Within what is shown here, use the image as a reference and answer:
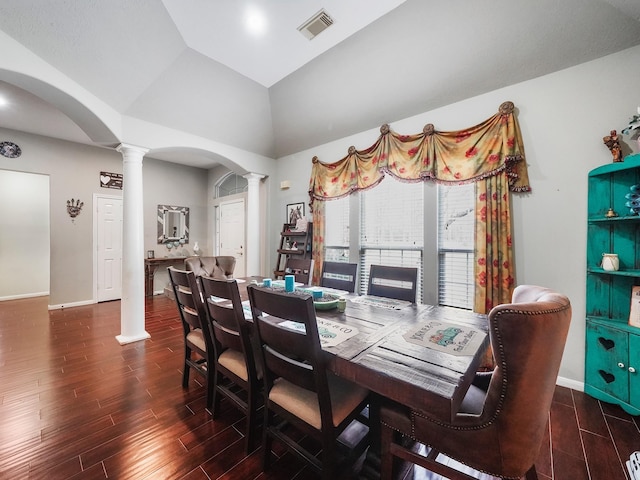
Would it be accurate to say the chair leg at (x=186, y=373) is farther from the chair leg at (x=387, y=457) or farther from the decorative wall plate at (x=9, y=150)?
the decorative wall plate at (x=9, y=150)

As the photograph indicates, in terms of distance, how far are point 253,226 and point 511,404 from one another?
13.4 ft

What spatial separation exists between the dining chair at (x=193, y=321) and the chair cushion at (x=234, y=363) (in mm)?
131

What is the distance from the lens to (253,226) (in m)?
4.47

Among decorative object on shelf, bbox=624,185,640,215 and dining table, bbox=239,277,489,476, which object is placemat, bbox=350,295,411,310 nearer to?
dining table, bbox=239,277,489,476

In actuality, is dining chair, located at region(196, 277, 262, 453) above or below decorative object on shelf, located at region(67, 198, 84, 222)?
below

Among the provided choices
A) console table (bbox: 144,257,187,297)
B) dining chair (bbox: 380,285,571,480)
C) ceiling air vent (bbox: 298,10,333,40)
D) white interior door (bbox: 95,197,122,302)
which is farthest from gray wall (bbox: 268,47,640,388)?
white interior door (bbox: 95,197,122,302)

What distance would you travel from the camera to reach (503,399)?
2.94 ft

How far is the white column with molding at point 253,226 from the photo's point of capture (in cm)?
440

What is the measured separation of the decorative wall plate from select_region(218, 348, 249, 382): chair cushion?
5072mm

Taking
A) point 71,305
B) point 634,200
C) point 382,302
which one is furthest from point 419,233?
point 71,305

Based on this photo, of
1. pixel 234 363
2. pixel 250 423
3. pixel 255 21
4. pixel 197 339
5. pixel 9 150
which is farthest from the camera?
pixel 9 150

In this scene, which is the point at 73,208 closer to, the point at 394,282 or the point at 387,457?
the point at 394,282

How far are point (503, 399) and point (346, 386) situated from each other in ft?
2.38

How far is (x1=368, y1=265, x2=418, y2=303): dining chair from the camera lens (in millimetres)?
2117
